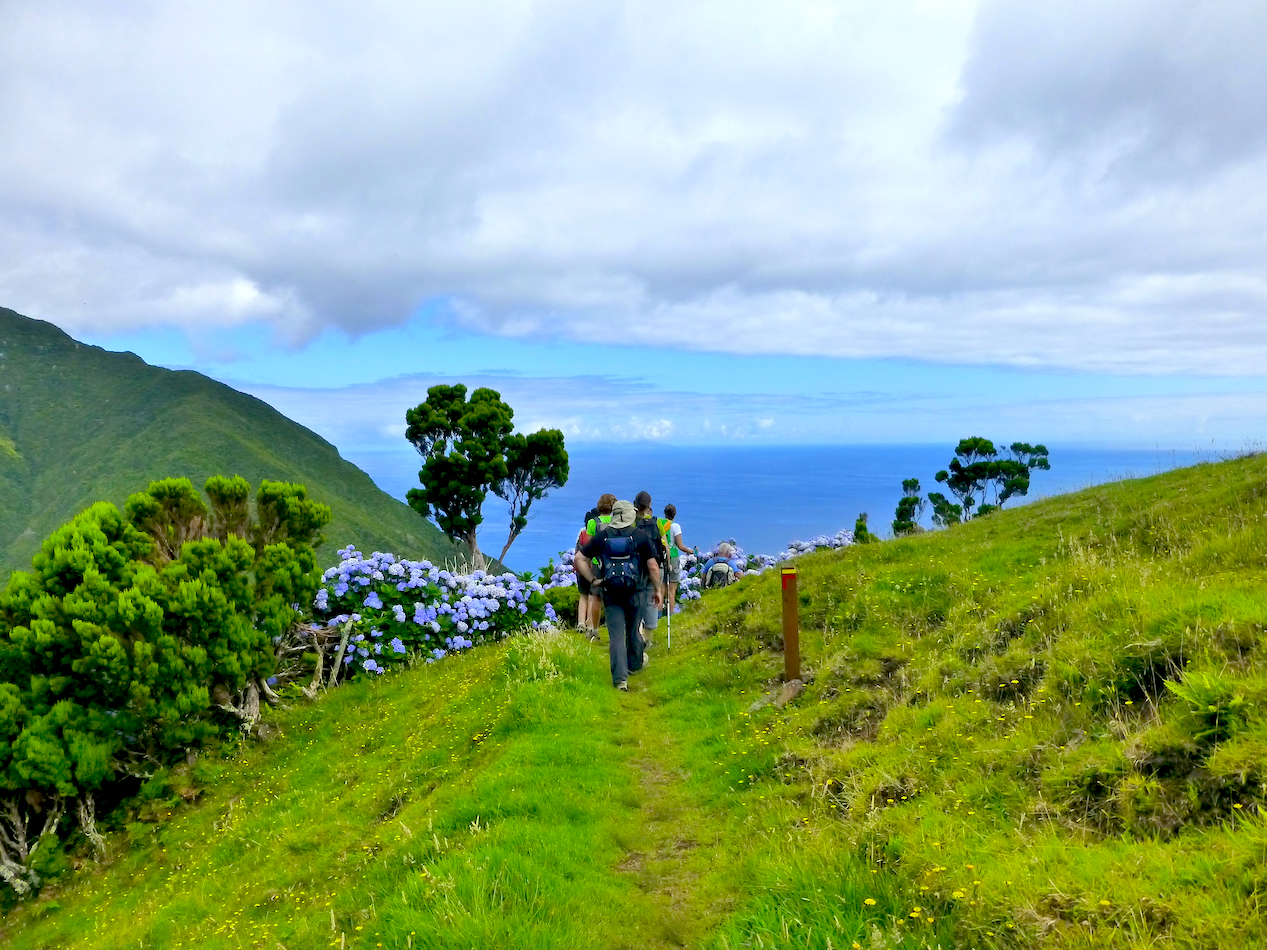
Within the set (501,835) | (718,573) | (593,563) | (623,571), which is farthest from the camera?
(718,573)

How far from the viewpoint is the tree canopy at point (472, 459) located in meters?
41.5

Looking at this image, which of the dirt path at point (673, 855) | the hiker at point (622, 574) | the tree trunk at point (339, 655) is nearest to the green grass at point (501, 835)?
the dirt path at point (673, 855)

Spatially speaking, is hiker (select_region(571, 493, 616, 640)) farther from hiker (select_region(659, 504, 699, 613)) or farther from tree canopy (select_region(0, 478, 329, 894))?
tree canopy (select_region(0, 478, 329, 894))

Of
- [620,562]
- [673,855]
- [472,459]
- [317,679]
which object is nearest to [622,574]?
[620,562]

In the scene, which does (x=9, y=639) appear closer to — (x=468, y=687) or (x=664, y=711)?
(x=468, y=687)

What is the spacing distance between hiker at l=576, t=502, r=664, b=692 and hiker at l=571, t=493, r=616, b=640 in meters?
0.56

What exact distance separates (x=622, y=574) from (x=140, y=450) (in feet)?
560

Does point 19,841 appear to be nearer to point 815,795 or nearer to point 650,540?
point 650,540

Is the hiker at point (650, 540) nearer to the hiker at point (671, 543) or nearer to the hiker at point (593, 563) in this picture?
the hiker at point (593, 563)

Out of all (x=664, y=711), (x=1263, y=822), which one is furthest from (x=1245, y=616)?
(x=664, y=711)

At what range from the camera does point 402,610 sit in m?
17.3

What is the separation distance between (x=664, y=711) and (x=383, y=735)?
5.23m

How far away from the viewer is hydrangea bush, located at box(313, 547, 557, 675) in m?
17.2

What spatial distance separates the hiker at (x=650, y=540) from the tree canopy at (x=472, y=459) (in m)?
26.6
